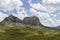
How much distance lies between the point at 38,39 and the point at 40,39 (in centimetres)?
190

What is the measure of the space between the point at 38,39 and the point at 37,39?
948mm

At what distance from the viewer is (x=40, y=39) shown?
548 feet

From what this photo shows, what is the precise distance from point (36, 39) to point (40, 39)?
380 cm

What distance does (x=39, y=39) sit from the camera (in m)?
167

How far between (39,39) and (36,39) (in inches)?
112

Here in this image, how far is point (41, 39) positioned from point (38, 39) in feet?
9.34

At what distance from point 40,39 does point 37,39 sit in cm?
284

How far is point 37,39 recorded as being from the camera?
16700 cm

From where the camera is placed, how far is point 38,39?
167 m

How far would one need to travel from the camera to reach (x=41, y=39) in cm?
16700
